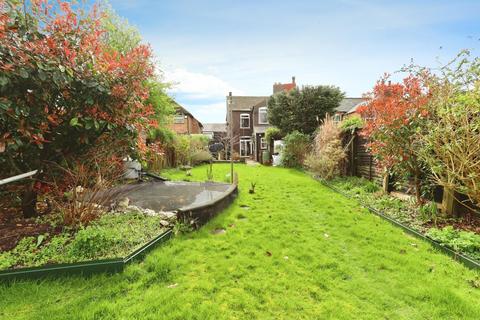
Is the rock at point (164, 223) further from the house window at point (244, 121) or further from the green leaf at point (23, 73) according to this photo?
the house window at point (244, 121)

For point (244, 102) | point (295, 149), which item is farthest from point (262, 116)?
point (295, 149)

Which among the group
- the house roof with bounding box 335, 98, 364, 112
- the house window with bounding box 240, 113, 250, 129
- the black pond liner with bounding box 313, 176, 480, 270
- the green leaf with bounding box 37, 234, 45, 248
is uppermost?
the house roof with bounding box 335, 98, 364, 112

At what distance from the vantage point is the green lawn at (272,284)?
222 centimetres

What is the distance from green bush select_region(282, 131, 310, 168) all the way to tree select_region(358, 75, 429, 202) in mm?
8225

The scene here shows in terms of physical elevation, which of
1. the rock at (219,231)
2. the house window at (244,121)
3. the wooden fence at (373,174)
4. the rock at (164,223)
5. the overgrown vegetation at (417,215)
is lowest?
the rock at (219,231)

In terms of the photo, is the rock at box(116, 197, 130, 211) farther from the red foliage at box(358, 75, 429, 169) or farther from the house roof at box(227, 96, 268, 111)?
the house roof at box(227, 96, 268, 111)

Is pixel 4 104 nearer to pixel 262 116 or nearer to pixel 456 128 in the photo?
pixel 456 128

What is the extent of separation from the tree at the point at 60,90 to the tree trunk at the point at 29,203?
0.01 meters

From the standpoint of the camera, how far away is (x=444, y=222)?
438 centimetres

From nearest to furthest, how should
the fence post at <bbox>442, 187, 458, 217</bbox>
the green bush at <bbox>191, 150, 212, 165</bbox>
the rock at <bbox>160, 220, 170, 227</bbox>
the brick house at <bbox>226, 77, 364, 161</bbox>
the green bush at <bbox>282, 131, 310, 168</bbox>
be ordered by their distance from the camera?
the rock at <bbox>160, 220, 170, 227</bbox>, the fence post at <bbox>442, 187, 458, 217</bbox>, the green bush at <bbox>282, 131, 310, 168</bbox>, the green bush at <bbox>191, 150, 212, 165</bbox>, the brick house at <bbox>226, 77, 364, 161</bbox>

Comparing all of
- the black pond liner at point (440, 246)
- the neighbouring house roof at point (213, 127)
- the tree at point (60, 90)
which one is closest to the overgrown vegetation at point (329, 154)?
the black pond liner at point (440, 246)

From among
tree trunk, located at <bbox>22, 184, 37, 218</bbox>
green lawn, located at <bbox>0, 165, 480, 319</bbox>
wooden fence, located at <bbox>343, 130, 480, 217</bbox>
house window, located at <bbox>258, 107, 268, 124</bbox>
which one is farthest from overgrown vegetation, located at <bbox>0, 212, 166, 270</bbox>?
house window, located at <bbox>258, 107, 268, 124</bbox>

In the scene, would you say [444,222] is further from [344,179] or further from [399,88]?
[344,179]

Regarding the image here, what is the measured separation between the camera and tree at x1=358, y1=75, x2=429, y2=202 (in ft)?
16.6
